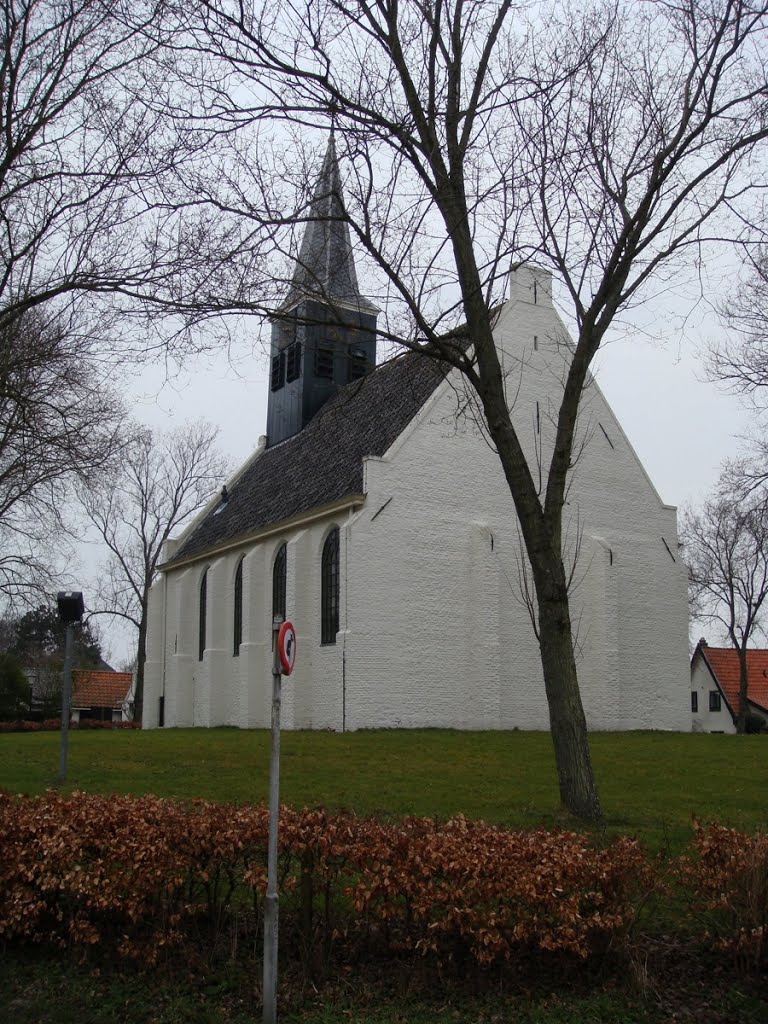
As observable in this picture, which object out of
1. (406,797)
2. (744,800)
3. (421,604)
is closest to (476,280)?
(406,797)

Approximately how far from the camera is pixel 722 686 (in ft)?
183

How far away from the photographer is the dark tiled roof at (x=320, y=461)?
2875 centimetres

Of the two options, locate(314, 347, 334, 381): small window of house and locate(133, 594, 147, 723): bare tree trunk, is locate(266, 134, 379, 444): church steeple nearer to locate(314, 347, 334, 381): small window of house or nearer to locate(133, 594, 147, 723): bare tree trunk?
locate(314, 347, 334, 381): small window of house

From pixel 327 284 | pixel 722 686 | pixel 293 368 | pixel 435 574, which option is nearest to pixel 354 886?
pixel 327 284

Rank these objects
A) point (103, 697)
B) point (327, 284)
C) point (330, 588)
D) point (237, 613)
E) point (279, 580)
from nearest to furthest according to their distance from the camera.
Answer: point (327, 284) < point (330, 588) < point (279, 580) < point (237, 613) < point (103, 697)

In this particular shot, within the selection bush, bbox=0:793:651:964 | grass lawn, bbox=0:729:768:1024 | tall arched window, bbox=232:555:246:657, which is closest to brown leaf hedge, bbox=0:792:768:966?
bush, bbox=0:793:651:964

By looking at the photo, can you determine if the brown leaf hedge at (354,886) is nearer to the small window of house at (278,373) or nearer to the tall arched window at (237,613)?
the tall arched window at (237,613)

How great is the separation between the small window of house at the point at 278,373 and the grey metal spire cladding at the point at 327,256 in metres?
25.9

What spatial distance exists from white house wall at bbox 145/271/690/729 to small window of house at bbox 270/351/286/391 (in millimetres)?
8949

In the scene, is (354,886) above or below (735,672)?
below

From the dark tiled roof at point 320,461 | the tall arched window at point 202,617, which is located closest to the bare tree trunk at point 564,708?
the dark tiled roof at point 320,461

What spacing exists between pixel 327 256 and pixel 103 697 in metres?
55.7

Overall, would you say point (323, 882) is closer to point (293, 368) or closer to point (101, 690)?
point (293, 368)

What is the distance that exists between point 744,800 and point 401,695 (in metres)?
14.0
